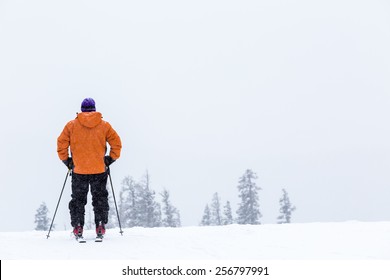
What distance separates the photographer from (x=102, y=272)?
23.4 feet

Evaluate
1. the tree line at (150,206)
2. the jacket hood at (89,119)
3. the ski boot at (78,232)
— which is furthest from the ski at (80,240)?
the tree line at (150,206)

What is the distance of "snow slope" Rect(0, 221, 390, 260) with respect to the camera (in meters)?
8.16

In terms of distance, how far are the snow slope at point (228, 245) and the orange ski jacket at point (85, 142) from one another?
1786 millimetres

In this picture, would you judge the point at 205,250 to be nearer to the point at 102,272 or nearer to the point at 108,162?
the point at 102,272

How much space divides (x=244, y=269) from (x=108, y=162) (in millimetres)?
4882

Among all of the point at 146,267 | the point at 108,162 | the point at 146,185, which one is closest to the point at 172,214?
the point at 146,185

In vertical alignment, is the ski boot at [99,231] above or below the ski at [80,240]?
above

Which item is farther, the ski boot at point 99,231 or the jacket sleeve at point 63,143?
the jacket sleeve at point 63,143

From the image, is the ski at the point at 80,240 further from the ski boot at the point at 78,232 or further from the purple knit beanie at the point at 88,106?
the purple knit beanie at the point at 88,106

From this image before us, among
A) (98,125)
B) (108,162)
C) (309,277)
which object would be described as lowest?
(309,277)

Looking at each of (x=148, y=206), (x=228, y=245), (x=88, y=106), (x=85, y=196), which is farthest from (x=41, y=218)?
(x=228, y=245)

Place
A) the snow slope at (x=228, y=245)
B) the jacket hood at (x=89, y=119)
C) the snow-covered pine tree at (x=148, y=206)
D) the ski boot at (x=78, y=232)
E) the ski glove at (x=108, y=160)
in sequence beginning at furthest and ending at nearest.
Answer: the snow-covered pine tree at (x=148, y=206), the ski glove at (x=108, y=160), the jacket hood at (x=89, y=119), the ski boot at (x=78, y=232), the snow slope at (x=228, y=245)

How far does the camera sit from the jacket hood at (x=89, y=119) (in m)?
10.4

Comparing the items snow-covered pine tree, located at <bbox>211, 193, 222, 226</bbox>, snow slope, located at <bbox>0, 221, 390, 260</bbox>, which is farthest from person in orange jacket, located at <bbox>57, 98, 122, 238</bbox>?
snow-covered pine tree, located at <bbox>211, 193, 222, 226</bbox>
